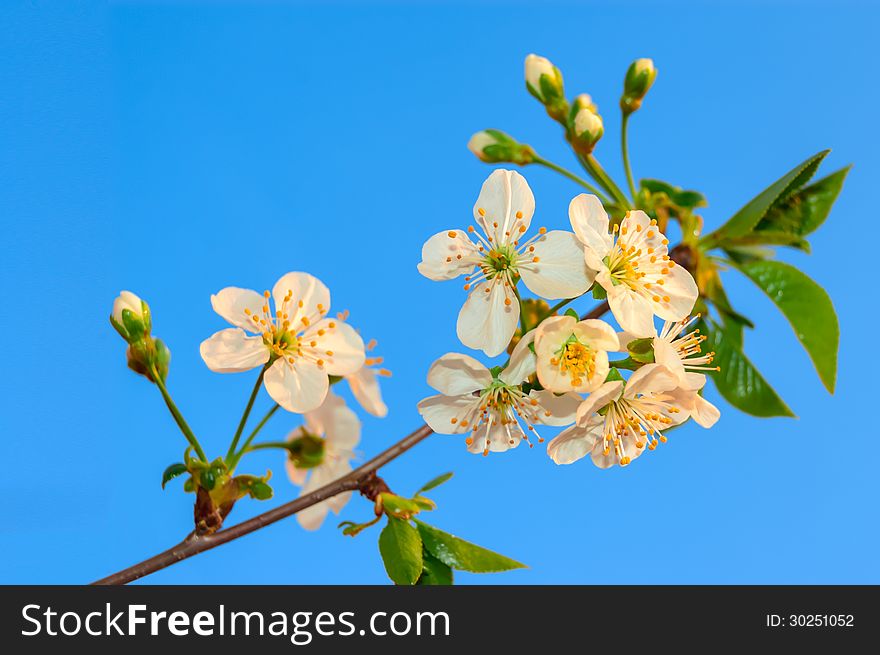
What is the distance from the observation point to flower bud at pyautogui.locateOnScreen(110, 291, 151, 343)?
151cm

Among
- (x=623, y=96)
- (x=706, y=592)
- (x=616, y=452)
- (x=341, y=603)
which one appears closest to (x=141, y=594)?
(x=341, y=603)

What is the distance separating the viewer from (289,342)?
5.05 ft

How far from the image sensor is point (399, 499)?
4.70 feet

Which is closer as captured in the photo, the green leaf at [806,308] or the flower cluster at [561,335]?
the flower cluster at [561,335]

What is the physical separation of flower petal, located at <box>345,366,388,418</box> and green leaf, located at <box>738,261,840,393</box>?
0.82 metres

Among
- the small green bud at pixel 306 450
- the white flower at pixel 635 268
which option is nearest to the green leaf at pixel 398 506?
the small green bud at pixel 306 450

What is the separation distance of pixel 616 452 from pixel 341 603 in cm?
55

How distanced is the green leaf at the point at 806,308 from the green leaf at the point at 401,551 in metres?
0.79

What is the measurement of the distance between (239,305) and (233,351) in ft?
0.31

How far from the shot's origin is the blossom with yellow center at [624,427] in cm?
130

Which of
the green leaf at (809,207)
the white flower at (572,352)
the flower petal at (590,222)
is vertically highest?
the green leaf at (809,207)

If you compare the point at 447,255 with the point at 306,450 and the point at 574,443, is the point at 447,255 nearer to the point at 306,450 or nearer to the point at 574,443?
the point at 574,443

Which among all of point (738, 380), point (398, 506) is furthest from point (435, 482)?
point (738, 380)

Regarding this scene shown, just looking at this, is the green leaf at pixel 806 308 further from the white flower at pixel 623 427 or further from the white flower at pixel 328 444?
the white flower at pixel 328 444
